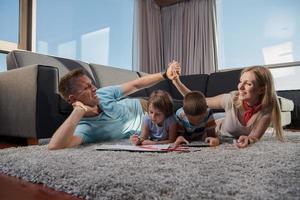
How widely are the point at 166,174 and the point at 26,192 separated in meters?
0.34

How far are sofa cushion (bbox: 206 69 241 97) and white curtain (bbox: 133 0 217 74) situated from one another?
109 centimetres

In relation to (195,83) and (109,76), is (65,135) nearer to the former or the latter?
(109,76)

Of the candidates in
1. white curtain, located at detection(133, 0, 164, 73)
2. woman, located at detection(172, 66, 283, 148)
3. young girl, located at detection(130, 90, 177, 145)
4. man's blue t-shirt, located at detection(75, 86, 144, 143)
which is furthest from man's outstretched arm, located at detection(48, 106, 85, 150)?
white curtain, located at detection(133, 0, 164, 73)

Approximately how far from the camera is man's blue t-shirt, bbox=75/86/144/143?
1.44m

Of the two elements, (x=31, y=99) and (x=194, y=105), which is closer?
(x=194, y=105)

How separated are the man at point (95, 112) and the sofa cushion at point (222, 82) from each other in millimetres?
1345

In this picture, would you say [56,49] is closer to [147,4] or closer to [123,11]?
[123,11]

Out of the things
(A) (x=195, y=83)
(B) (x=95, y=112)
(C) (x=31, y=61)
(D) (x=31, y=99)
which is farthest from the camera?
(A) (x=195, y=83)

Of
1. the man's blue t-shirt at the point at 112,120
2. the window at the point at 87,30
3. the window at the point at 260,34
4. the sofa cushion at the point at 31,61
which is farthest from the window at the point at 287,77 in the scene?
the sofa cushion at the point at 31,61

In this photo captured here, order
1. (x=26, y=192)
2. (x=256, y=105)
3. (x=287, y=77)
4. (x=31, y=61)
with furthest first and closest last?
(x=287, y=77) → (x=31, y=61) → (x=256, y=105) → (x=26, y=192)

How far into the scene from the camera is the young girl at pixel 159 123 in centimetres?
133

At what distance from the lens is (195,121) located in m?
1.39

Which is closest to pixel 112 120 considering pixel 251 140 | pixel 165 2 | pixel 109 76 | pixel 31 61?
pixel 251 140

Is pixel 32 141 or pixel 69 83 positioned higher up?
pixel 69 83
